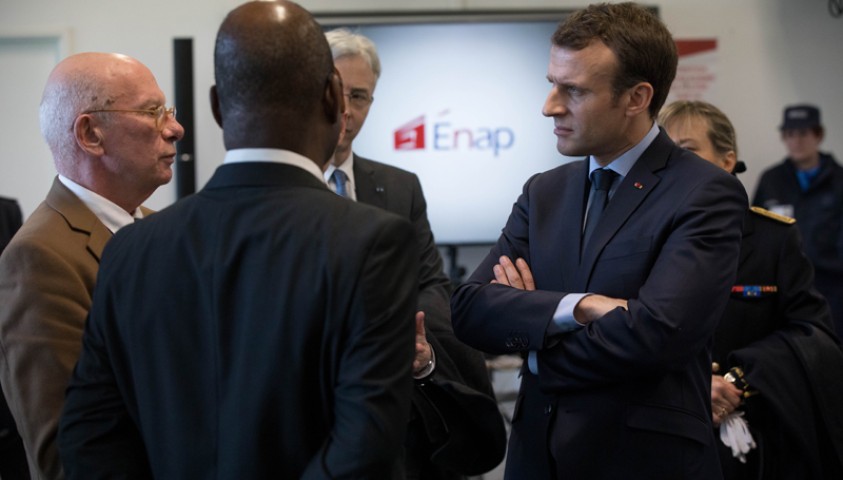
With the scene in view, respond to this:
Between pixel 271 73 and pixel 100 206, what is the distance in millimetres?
850

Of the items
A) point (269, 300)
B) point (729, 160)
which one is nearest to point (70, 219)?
point (269, 300)

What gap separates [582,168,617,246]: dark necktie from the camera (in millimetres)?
1958

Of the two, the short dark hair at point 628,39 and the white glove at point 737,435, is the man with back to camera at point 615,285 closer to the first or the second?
the short dark hair at point 628,39

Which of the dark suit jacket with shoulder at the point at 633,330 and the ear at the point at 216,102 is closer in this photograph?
the ear at the point at 216,102

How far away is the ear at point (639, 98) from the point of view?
6.38ft

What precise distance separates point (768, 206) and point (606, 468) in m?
4.07

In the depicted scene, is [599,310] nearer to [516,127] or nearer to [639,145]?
[639,145]

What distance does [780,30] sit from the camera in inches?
224

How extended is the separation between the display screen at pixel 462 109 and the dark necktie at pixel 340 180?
2699 mm

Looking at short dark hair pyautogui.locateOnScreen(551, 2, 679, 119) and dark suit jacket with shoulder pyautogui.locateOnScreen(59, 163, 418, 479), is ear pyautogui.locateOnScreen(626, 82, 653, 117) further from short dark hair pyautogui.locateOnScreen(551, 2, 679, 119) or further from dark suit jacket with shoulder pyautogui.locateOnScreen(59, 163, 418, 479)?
dark suit jacket with shoulder pyautogui.locateOnScreen(59, 163, 418, 479)

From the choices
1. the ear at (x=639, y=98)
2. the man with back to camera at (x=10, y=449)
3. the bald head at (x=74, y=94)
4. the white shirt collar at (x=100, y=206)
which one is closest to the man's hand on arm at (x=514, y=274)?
the ear at (x=639, y=98)

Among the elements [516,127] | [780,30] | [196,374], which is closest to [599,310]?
[196,374]

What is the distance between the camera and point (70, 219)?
1.92 m

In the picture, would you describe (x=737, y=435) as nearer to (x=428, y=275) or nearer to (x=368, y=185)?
(x=428, y=275)
